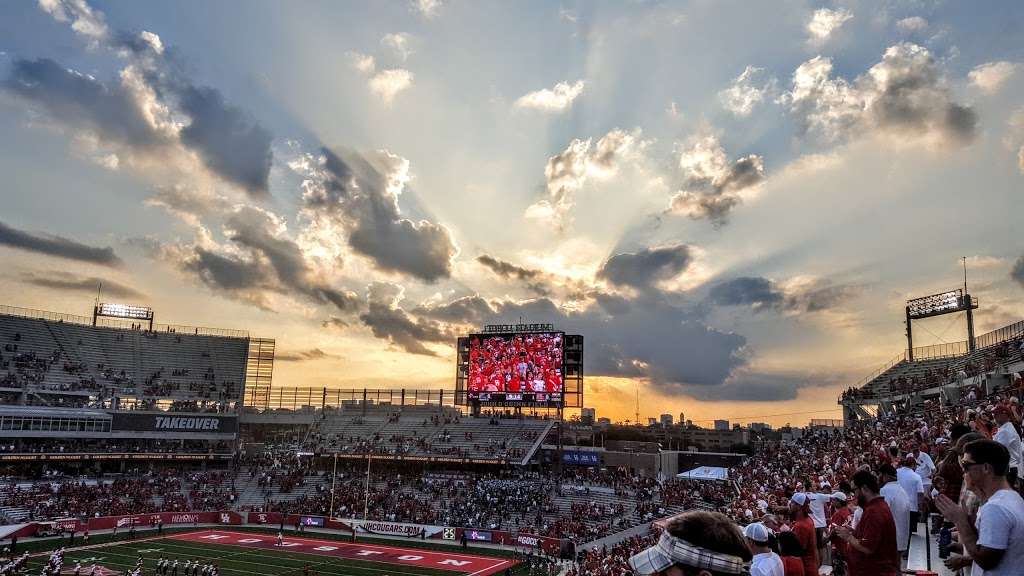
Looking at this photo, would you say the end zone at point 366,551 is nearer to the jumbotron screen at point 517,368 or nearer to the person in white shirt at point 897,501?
the jumbotron screen at point 517,368

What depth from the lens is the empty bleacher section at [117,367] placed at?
5957 cm

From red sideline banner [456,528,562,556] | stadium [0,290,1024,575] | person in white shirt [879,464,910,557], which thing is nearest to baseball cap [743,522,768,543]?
person in white shirt [879,464,910,557]

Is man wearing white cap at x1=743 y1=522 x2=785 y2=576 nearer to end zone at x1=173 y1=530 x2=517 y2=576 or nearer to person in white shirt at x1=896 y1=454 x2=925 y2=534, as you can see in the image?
person in white shirt at x1=896 y1=454 x2=925 y2=534

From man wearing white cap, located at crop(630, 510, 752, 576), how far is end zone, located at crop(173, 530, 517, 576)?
34.4 metres

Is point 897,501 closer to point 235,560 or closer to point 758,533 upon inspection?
point 758,533

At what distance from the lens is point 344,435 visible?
6812 centimetres

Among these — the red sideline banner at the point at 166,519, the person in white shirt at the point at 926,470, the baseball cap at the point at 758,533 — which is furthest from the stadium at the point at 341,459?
the baseball cap at the point at 758,533

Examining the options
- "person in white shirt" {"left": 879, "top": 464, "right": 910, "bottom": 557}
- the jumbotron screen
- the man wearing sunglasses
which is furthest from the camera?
the jumbotron screen

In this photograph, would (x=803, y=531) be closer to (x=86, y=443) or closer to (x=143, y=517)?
(x=143, y=517)

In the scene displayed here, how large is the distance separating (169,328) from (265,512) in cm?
3340

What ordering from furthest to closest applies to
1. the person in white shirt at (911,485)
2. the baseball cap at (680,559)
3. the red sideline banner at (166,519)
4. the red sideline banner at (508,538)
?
the red sideline banner at (166,519), the red sideline banner at (508,538), the person in white shirt at (911,485), the baseball cap at (680,559)

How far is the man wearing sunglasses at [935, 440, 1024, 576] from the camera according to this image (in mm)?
3887

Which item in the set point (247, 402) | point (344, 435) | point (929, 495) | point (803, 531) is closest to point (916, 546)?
point (929, 495)

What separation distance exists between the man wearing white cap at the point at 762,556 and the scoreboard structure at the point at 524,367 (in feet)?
168
